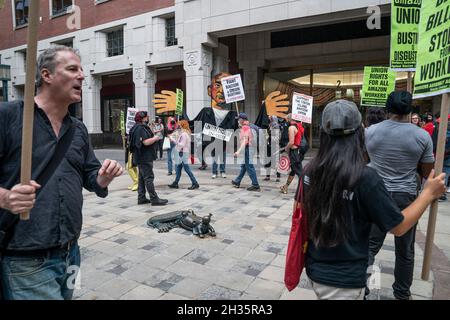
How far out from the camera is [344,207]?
5.73ft

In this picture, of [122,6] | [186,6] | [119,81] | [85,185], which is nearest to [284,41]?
[186,6]

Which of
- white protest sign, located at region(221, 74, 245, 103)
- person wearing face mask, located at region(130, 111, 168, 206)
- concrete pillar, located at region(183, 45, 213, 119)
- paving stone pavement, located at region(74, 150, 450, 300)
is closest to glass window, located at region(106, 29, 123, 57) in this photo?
concrete pillar, located at region(183, 45, 213, 119)

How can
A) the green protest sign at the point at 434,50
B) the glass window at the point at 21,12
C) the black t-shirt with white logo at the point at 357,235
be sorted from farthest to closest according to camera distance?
the glass window at the point at 21,12
the green protest sign at the point at 434,50
the black t-shirt with white logo at the point at 357,235

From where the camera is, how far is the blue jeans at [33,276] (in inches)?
68.3

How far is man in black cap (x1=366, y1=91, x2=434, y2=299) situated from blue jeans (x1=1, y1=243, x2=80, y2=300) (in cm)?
258

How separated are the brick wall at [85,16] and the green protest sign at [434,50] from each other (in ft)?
47.8

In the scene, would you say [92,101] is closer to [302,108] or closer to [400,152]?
[302,108]

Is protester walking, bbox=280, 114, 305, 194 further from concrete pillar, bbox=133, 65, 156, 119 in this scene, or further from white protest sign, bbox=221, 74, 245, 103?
concrete pillar, bbox=133, 65, 156, 119

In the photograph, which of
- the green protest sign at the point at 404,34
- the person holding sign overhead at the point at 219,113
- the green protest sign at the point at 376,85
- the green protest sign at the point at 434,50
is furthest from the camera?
the person holding sign overhead at the point at 219,113

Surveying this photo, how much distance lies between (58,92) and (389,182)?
2796 mm

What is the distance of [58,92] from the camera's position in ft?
6.20

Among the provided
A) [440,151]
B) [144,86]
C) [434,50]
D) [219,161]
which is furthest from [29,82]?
[144,86]

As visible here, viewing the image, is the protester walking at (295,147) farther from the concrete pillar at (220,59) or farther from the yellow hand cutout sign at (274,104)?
the concrete pillar at (220,59)

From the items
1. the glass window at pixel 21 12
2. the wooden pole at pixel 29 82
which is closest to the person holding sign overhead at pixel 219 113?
the wooden pole at pixel 29 82
